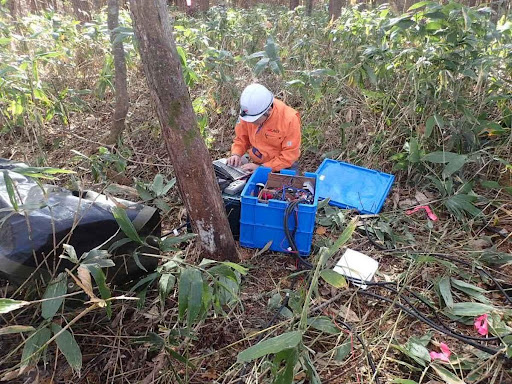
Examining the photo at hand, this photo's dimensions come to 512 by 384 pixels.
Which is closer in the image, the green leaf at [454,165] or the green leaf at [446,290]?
the green leaf at [446,290]

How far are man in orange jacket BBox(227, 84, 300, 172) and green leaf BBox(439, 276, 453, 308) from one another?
48.2 inches

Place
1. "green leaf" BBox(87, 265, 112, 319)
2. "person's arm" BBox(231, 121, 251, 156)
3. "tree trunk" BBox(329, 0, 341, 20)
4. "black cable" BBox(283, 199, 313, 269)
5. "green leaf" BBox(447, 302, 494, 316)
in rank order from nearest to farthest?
"green leaf" BBox(87, 265, 112, 319) < "green leaf" BBox(447, 302, 494, 316) < "black cable" BBox(283, 199, 313, 269) < "person's arm" BBox(231, 121, 251, 156) < "tree trunk" BBox(329, 0, 341, 20)

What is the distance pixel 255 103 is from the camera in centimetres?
239

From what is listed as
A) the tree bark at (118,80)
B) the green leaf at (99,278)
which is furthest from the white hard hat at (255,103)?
the green leaf at (99,278)

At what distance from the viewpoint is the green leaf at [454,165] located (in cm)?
250

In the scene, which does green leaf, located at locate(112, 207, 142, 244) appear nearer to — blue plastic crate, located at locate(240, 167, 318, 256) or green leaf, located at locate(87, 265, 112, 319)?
green leaf, located at locate(87, 265, 112, 319)

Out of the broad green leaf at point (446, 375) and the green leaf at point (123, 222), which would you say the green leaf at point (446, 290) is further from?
the green leaf at point (123, 222)

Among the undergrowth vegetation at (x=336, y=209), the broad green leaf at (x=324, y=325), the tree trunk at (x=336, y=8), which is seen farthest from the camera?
the tree trunk at (x=336, y=8)

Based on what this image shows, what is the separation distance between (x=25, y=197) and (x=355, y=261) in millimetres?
1700

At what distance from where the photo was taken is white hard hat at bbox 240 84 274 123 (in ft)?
7.84

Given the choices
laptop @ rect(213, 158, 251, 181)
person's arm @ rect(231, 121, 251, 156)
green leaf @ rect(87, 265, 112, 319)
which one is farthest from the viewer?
person's arm @ rect(231, 121, 251, 156)

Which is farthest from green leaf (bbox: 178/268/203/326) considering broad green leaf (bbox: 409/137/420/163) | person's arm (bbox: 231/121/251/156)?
broad green leaf (bbox: 409/137/420/163)

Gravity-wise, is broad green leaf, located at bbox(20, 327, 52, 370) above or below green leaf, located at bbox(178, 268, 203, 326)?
below

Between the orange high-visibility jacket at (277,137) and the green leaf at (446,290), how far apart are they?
1.22 meters
